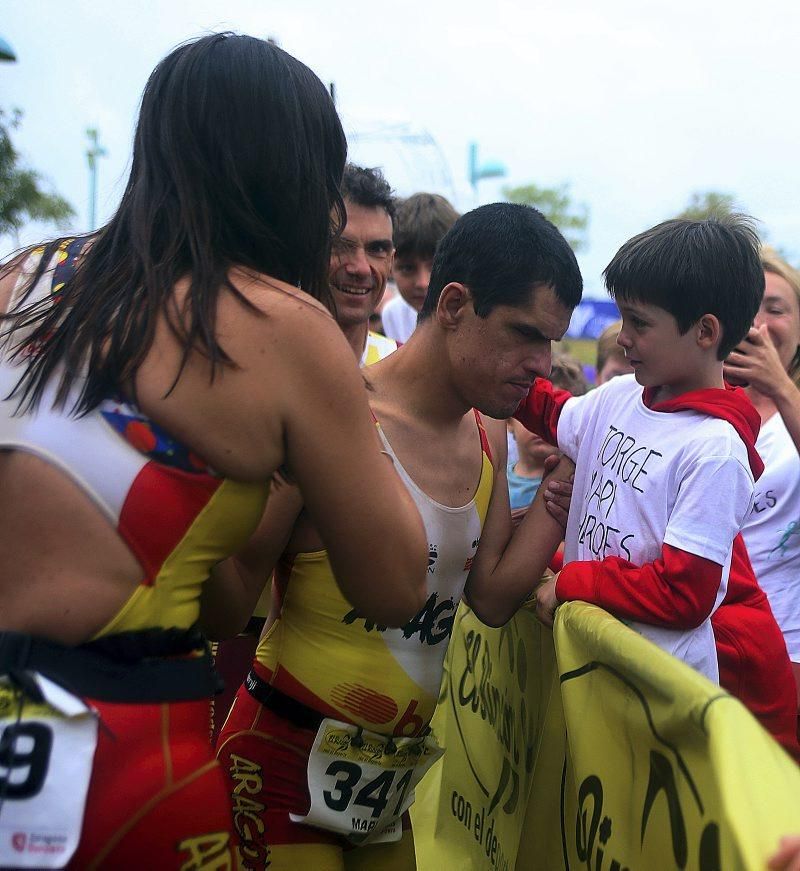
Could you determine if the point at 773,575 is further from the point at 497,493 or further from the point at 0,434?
the point at 0,434

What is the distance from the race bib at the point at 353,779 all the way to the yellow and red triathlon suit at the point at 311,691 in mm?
26

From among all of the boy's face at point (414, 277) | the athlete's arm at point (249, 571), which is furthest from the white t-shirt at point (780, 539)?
the boy's face at point (414, 277)

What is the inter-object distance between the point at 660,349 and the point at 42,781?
1.70m

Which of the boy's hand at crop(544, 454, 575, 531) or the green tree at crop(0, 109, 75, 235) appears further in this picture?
the green tree at crop(0, 109, 75, 235)

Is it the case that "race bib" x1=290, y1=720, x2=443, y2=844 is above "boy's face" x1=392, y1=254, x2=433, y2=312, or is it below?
below

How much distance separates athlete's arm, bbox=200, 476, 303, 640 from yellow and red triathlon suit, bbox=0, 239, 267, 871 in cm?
48

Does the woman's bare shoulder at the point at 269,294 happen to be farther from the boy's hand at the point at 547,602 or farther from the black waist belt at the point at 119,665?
the boy's hand at the point at 547,602

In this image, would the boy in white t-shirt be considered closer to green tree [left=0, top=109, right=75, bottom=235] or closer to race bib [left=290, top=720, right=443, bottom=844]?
race bib [left=290, top=720, right=443, bottom=844]

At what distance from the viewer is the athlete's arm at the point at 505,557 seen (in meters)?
2.67

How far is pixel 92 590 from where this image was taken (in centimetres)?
149

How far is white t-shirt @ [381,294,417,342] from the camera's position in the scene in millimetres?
6090

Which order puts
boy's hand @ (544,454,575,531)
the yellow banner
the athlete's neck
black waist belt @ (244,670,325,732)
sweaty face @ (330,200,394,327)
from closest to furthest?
the yellow banner → black waist belt @ (244,670,325,732) → the athlete's neck → boy's hand @ (544,454,575,531) → sweaty face @ (330,200,394,327)

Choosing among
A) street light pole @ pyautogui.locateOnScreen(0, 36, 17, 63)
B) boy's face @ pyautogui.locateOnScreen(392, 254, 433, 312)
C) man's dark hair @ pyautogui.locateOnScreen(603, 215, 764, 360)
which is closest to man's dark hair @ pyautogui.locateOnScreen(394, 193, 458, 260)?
boy's face @ pyautogui.locateOnScreen(392, 254, 433, 312)

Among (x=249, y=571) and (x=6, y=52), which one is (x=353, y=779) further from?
(x=6, y=52)
